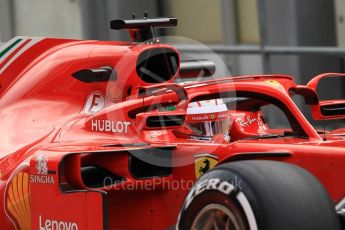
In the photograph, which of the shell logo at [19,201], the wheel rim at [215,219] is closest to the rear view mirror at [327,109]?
the wheel rim at [215,219]

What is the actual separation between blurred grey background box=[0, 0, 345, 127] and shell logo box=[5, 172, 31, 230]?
514 cm

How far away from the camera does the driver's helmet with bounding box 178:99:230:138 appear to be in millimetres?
6340

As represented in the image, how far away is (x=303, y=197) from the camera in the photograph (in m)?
4.98

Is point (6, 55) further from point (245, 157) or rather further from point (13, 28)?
point (13, 28)

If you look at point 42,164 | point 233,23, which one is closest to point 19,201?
point 42,164

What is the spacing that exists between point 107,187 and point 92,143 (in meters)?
0.54

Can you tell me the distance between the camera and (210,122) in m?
6.44

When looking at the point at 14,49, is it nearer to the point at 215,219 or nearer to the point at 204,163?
the point at 204,163

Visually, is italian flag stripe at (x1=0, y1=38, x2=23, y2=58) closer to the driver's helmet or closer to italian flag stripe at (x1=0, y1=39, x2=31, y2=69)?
italian flag stripe at (x1=0, y1=39, x2=31, y2=69)

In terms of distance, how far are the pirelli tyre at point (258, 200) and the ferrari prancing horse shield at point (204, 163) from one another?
540 millimetres

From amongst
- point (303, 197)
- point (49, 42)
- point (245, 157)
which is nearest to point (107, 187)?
point (245, 157)

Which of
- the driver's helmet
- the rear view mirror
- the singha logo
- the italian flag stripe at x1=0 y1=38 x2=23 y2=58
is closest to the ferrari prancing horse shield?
the driver's helmet

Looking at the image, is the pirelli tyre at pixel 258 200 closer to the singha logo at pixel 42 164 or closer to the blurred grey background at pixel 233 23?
the singha logo at pixel 42 164

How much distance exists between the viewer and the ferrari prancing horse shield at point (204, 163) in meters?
5.85
